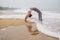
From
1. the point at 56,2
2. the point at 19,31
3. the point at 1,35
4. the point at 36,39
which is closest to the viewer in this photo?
the point at 36,39

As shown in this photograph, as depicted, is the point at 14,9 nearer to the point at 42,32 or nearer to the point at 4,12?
the point at 4,12

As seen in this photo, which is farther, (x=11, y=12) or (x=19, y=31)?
(x=11, y=12)

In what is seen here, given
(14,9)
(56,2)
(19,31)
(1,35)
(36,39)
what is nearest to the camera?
(36,39)

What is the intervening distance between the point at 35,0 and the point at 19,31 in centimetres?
165

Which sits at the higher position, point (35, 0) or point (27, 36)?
point (35, 0)

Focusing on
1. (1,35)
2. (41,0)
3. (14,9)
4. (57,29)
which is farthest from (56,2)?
(1,35)

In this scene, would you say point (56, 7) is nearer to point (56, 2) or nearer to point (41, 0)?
point (56, 2)

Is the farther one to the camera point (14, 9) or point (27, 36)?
point (14, 9)

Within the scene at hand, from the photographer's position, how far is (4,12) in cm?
339

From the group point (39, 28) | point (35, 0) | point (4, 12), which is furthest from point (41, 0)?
point (39, 28)

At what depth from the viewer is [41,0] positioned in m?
3.29

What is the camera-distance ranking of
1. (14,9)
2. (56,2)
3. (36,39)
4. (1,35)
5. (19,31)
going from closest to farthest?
1. (36,39)
2. (1,35)
3. (19,31)
4. (56,2)
5. (14,9)

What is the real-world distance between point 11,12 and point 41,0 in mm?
730

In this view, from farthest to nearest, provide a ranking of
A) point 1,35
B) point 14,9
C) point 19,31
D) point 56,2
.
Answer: point 14,9 < point 56,2 < point 19,31 < point 1,35
